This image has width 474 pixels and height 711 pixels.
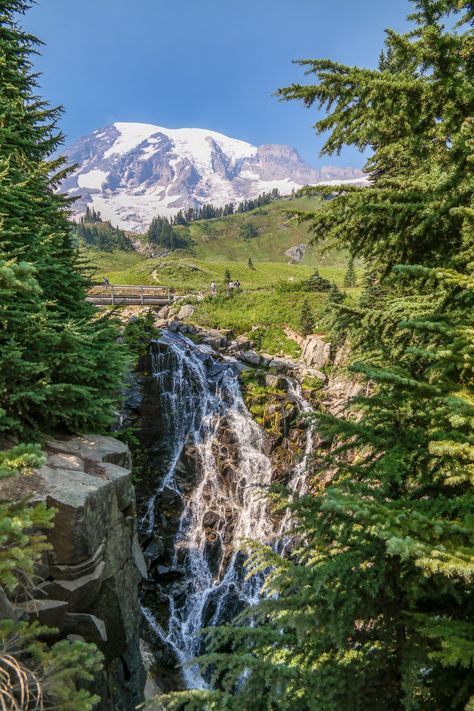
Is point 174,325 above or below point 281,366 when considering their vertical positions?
above

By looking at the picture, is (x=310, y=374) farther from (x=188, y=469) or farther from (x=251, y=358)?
(x=188, y=469)

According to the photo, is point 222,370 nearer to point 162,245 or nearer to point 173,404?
point 173,404

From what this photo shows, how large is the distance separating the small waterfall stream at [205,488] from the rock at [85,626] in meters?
6.64

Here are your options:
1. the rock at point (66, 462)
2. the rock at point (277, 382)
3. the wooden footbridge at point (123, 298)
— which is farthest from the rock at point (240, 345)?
the rock at point (66, 462)

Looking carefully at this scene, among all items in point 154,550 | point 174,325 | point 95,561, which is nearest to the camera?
point 95,561

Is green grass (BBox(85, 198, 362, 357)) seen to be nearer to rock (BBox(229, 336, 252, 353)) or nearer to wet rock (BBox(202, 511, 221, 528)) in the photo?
rock (BBox(229, 336, 252, 353))

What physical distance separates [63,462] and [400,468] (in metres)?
7.19

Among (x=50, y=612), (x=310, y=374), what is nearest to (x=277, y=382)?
(x=310, y=374)

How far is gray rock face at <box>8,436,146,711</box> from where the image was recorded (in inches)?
282

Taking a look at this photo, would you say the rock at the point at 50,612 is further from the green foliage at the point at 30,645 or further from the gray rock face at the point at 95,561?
the green foliage at the point at 30,645

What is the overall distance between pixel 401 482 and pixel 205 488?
15.4 metres

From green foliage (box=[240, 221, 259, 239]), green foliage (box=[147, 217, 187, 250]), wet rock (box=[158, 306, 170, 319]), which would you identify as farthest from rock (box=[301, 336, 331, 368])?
green foliage (box=[240, 221, 259, 239])

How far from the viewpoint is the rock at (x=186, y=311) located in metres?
33.2

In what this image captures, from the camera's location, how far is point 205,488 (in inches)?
722
